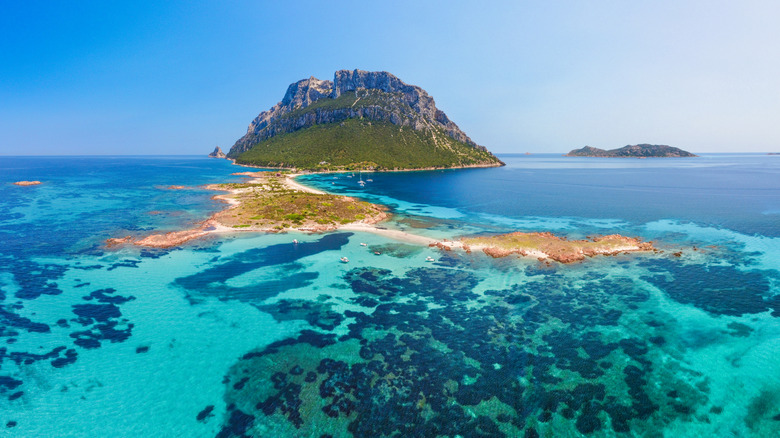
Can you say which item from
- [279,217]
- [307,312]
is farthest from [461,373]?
[279,217]

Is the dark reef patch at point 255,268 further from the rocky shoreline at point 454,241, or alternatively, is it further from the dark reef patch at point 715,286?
the dark reef patch at point 715,286

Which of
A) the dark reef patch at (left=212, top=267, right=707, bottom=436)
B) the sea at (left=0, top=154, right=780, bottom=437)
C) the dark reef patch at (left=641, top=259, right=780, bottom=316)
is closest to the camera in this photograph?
the dark reef patch at (left=212, top=267, right=707, bottom=436)

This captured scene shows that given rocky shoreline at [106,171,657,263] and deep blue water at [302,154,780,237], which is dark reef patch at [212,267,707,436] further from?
deep blue water at [302,154,780,237]

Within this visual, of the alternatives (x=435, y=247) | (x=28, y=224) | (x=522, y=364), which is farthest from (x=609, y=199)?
(x=28, y=224)

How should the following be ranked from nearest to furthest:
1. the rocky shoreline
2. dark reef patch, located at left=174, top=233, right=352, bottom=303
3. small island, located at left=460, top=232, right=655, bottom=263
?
dark reef patch, located at left=174, top=233, right=352, bottom=303, small island, located at left=460, top=232, right=655, bottom=263, the rocky shoreline

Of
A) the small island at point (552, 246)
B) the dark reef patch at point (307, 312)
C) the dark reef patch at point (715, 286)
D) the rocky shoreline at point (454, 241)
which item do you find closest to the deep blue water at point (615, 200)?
the small island at point (552, 246)

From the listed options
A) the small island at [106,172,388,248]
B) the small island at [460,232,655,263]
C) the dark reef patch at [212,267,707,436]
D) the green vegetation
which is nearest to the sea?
the dark reef patch at [212,267,707,436]

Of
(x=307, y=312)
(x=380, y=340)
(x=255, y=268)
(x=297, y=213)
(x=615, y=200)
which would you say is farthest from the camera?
(x=615, y=200)

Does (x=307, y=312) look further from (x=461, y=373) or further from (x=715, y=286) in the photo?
(x=715, y=286)

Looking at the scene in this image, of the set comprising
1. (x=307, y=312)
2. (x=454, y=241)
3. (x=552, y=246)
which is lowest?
(x=307, y=312)

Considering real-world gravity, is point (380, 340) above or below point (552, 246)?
below
